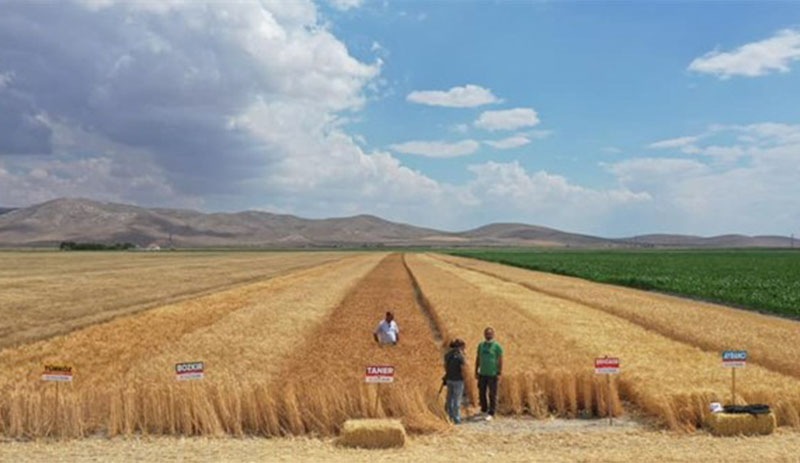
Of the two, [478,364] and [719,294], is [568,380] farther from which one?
[719,294]

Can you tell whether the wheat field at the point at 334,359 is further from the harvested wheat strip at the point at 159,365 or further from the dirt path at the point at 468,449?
the dirt path at the point at 468,449

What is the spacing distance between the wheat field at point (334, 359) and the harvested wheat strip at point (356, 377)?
5 cm

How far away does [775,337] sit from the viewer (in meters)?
29.4

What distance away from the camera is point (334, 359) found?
2480 centimetres

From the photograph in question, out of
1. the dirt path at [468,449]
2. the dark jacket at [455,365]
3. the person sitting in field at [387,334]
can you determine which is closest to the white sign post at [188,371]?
the dirt path at [468,449]

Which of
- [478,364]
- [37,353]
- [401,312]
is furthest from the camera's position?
[401,312]

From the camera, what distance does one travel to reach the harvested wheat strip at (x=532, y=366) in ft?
59.7

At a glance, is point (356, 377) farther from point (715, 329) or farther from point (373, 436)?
point (715, 329)

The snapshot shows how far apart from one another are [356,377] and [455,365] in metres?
4.70

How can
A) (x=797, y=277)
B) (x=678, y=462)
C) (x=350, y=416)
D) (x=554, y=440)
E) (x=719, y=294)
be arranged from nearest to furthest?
(x=678, y=462), (x=554, y=440), (x=350, y=416), (x=719, y=294), (x=797, y=277)

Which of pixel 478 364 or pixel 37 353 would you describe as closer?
pixel 478 364

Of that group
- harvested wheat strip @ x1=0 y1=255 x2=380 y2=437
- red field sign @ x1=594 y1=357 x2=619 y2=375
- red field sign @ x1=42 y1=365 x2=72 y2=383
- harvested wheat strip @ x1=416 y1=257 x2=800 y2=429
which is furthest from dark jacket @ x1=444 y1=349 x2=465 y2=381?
red field sign @ x1=42 y1=365 x2=72 y2=383

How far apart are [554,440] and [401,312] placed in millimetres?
23922

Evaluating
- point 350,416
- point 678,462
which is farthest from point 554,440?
point 350,416
